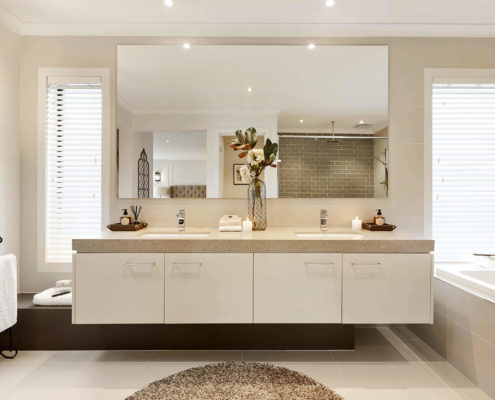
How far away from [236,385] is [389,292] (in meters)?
1.05

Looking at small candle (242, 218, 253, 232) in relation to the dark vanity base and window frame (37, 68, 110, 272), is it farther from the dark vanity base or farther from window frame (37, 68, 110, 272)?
window frame (37, 68, 110, 272)

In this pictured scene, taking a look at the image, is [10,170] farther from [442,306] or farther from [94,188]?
[442,306]

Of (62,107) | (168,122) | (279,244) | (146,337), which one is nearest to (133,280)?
(146,337)

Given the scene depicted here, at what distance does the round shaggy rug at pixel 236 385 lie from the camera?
1.88 metres

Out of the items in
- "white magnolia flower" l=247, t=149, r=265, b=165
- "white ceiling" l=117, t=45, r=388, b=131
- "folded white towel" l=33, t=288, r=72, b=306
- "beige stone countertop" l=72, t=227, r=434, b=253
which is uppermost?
"white ceiling" l=117, t=45, r=388, b=131

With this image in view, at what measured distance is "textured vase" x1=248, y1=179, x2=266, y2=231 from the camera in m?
2.58

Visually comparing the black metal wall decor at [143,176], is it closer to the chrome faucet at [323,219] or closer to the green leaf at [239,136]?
the green leaf at [239,136]

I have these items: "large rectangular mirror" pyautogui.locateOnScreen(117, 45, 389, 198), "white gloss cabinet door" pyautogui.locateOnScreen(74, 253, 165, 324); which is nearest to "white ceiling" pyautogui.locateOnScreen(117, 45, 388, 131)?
"large rectangular mirror" pyautogui.locateOnScreen(117, 45, 389, 198)

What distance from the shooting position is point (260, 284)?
2.09 meters

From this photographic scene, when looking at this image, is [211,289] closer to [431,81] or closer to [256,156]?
[256,156]

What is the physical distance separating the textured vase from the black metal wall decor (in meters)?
0.81

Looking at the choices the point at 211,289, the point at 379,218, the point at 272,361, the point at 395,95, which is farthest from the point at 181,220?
the point at 395,95

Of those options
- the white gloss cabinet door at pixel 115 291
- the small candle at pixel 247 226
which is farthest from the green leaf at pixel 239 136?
the white gloss cabinet door at pixel 115 291
